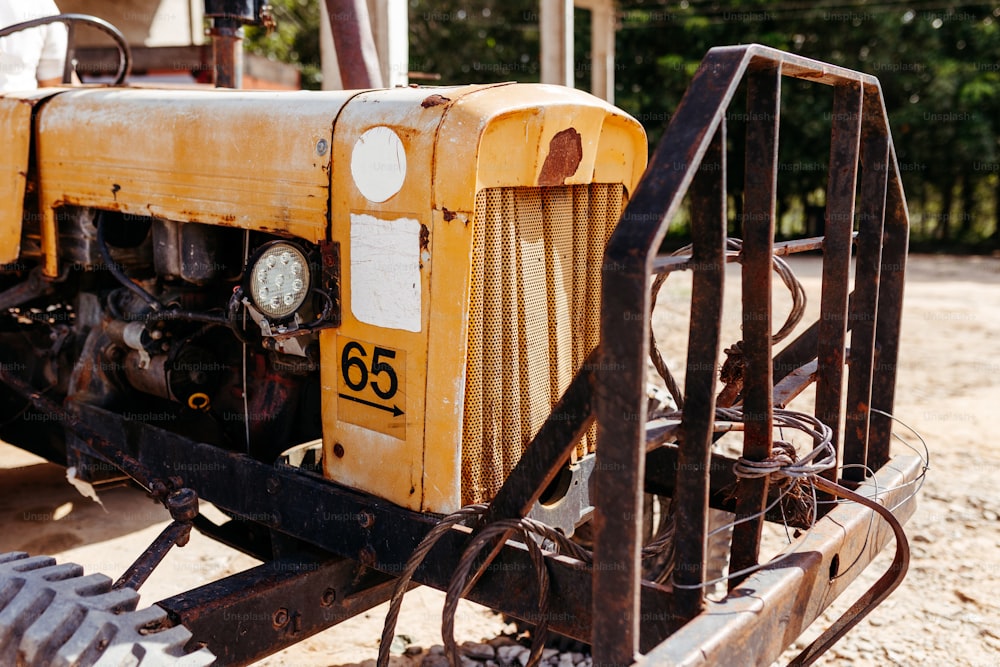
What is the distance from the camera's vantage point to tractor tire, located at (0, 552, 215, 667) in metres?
1.79

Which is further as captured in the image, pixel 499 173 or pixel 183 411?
pixel 183 411

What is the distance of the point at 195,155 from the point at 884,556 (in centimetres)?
299

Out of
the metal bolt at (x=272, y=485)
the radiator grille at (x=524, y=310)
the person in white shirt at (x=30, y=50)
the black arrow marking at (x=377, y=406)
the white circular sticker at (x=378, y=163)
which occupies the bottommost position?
the metal bolt at (x=272, y=485)

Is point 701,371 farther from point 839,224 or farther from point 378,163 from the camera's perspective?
point 378,163

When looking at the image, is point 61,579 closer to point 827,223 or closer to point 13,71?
point 827,223

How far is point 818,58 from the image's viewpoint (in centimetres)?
1591

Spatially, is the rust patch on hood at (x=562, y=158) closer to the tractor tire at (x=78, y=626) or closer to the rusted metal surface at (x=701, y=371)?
the rusted metal surface at (x=701, y=371)

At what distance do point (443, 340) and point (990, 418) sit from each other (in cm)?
475

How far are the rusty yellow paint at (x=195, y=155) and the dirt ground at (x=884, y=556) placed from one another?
1338mm

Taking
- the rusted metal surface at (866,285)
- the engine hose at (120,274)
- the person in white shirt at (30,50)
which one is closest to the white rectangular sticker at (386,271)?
the engine hose at (120,274)

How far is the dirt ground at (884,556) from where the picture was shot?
3.10 meters

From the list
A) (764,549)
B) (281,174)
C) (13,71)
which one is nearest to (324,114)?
(281,174)

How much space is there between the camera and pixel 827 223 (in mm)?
2340

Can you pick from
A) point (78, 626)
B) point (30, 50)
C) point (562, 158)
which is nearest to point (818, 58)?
point (30, 50)
